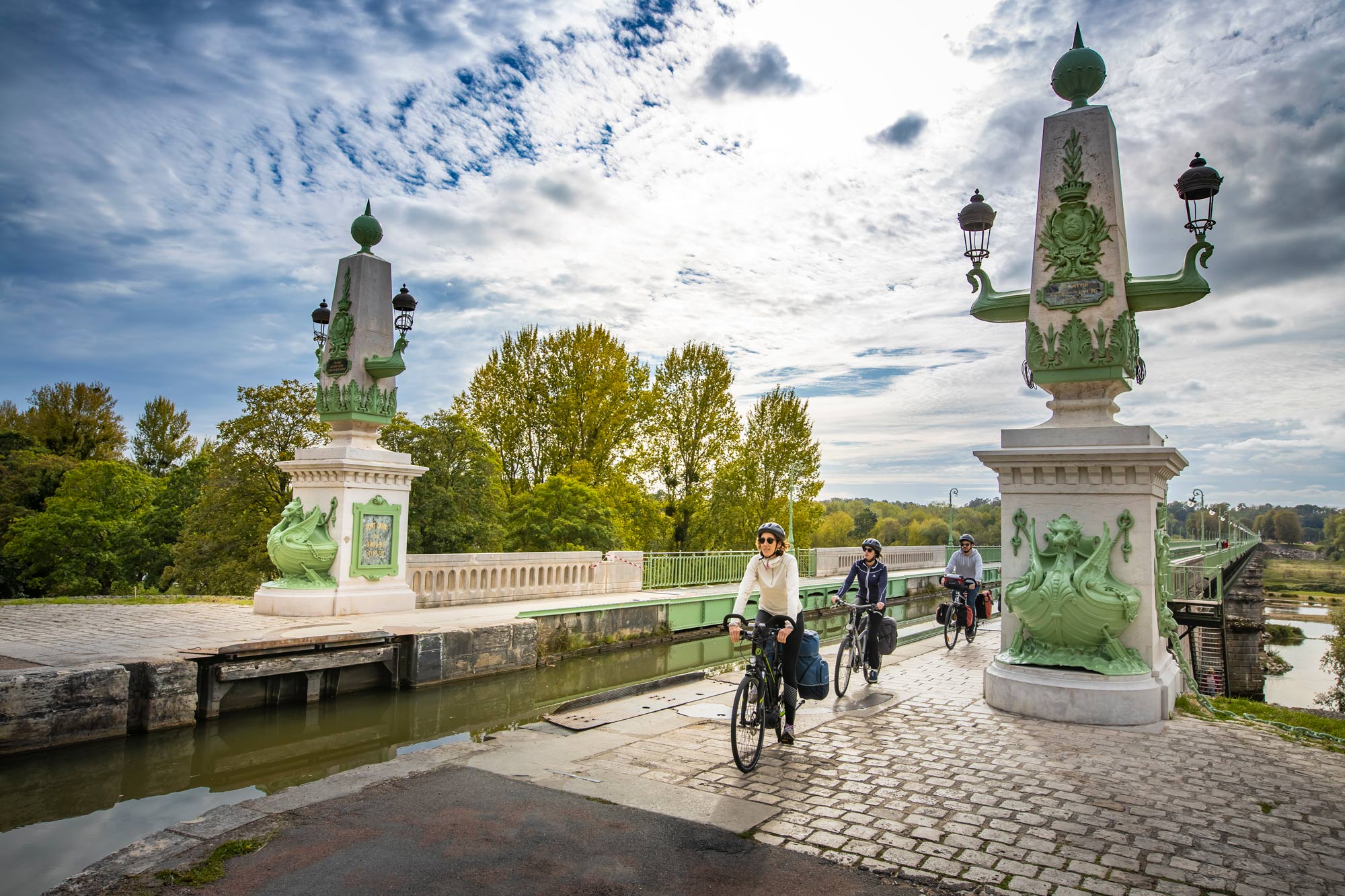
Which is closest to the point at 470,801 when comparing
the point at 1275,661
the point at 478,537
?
the point at 478,537

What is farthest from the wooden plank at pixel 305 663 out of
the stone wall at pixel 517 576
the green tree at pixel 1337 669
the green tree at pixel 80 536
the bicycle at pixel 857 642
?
the green tree at pixel 1337 669

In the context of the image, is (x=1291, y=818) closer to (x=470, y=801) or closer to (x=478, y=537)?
(x=470, y=801)

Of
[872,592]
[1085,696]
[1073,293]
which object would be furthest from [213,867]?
[1073,293]

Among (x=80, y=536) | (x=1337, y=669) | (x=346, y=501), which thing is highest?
(x=346, y=501)

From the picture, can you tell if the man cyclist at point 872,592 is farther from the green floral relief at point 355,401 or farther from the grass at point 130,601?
the grass at point 130,601

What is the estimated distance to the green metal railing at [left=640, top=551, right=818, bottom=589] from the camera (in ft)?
71.2

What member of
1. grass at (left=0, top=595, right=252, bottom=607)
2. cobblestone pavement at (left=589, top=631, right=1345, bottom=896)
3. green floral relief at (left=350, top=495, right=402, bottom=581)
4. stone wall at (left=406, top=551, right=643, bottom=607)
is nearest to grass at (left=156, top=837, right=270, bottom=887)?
cobblestone pavement at (left=589, top=631, right=1345, bottom=896)

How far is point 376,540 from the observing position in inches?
539

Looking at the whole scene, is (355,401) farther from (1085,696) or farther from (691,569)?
(691,569)

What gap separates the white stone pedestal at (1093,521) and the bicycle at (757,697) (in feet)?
9.20

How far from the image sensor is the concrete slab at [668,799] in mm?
4531

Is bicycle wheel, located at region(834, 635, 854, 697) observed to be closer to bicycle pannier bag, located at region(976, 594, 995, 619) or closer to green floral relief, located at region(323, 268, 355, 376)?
bicycle pannier bag, located at region(976, 594, 995, 619)

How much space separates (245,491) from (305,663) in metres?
12.2

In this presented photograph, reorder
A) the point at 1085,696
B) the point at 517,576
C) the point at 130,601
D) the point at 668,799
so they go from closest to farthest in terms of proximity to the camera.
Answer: the point at 668,799 → the point at 1085,696 → the point at 130,601 → the point at 517,576
